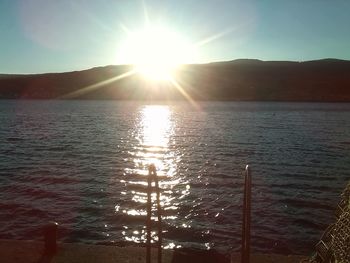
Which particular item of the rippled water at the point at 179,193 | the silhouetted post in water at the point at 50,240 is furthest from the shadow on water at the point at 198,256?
the rippled water at the point at 179,193

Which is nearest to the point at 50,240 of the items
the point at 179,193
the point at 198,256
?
the point at 198,256

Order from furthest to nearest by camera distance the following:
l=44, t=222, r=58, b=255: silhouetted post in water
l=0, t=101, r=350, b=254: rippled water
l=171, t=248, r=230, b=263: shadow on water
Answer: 1. l=0, t=101, r=350, b=254: rippled water
2. l=44, t=222, r=58, b=255: silhouetted post in water
3. l=171, t=248, r=230, b=263: shadow on water

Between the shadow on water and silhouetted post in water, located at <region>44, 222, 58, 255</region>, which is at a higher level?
silhouetted post in water, located at <region>44, 222, 58, 255</region>

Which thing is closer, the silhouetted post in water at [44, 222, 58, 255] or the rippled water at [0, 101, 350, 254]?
the silhouetted post in water at [44, 222, 58, 255]

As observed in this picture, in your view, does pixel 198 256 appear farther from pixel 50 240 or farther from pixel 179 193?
pixel 179 193

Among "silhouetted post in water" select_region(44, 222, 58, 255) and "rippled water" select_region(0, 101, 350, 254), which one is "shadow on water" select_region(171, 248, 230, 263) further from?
"rippled water" select_region(0, 101, 350, 254)

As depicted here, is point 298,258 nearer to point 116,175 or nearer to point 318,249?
point 318,249

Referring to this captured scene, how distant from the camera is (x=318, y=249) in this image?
744cm

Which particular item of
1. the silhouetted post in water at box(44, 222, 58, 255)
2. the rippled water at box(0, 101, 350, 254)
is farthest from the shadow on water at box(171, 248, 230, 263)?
the rippled water at box(0, 101, 350, 254)

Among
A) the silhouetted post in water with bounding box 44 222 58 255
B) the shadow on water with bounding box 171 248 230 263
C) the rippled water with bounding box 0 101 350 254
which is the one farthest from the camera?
the rippled water with bounding box 0 101 350 254

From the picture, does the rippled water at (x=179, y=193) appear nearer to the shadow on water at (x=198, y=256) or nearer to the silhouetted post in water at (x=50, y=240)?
the shadow on water at (x=198, y=256)

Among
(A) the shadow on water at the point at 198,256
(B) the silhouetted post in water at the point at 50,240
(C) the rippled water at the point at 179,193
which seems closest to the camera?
(A) the shadow on water at the point at 198,256

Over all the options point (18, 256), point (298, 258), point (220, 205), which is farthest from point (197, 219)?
point (18, 256)

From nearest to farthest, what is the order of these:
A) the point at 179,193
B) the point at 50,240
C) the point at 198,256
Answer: the point at 198,256, the point at 50,240, the point at 179,193
